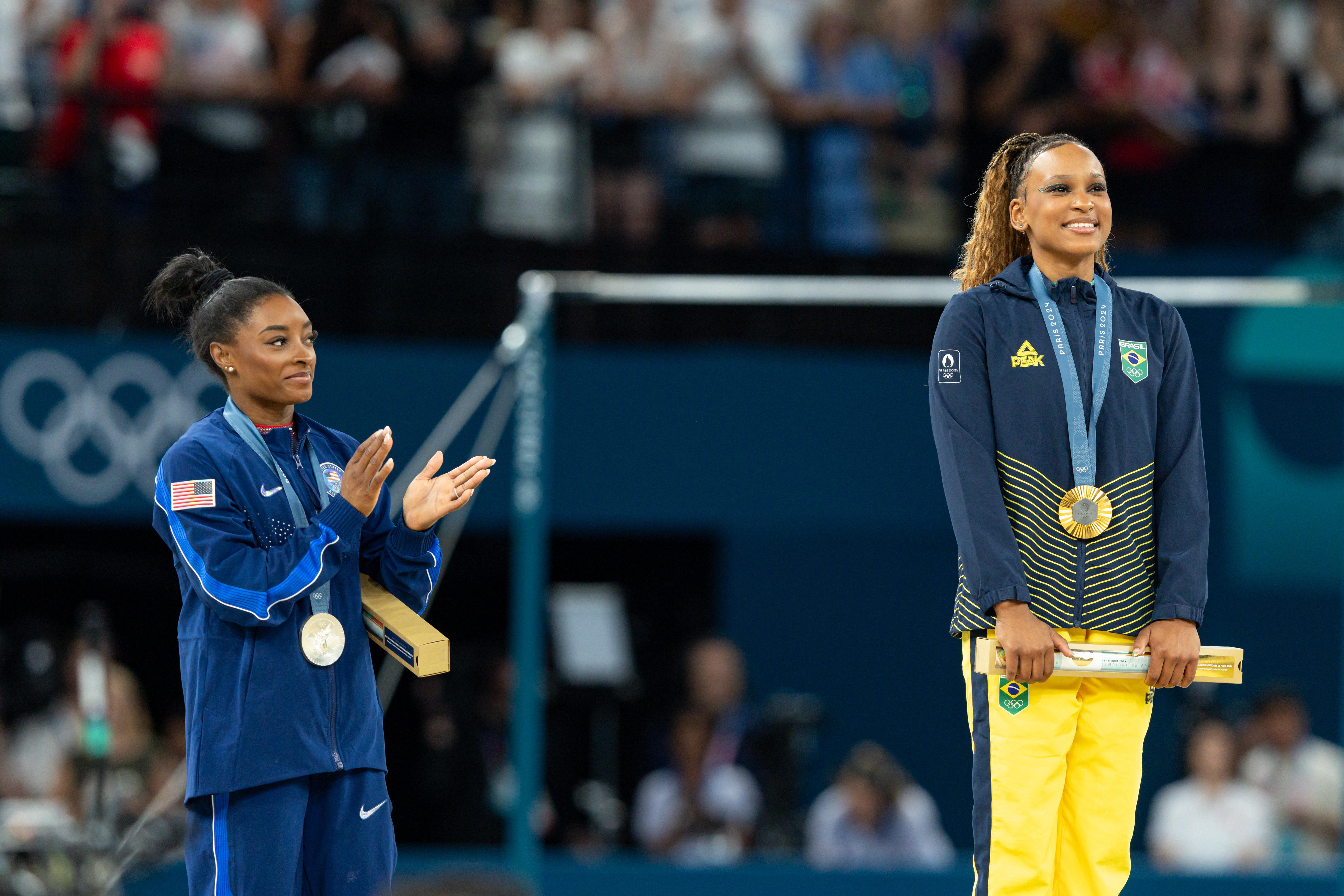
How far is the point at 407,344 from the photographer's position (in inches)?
336

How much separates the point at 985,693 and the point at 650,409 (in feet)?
15.9

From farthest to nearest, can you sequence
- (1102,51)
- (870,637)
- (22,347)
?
(870,637) → (1102,51) → (22,347)

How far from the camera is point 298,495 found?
3.79 m

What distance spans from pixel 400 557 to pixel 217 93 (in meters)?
5.40

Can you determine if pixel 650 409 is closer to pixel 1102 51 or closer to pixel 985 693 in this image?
pixel 1102 51

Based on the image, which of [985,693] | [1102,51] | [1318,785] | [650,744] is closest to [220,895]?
[985,693]

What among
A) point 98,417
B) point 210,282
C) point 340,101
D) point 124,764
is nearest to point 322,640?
point 210,282

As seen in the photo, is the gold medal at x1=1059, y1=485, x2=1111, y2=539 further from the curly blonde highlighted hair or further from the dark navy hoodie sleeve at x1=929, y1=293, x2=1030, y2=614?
the curly blonde highlighted hair

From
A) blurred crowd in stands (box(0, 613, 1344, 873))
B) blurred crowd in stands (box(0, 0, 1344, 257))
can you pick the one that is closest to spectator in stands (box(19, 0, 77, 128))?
blurred crowd in stands (box(0, 0, 1344, 257))

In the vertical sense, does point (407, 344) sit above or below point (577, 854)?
above

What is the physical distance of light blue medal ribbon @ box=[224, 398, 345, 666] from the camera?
366 centimetres

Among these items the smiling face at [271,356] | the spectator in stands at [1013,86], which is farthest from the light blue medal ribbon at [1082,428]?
the spectator in stands at [1013,86]

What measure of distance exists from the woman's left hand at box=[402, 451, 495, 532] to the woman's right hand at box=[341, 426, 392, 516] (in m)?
0.08

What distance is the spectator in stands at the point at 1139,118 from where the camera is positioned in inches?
355
